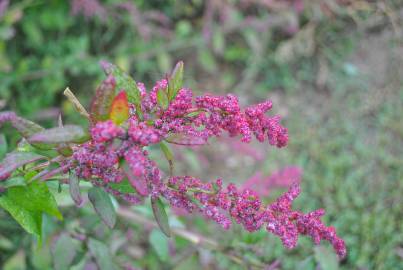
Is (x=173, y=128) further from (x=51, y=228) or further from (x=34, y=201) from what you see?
(x=51, y=228)

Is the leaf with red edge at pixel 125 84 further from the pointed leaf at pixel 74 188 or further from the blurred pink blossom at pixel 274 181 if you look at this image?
the blurred pink blossom at pixel 274 181

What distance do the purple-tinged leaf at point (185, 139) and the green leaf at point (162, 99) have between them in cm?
6

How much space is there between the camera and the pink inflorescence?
2.85 feet

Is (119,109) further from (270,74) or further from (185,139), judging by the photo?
(270,74)

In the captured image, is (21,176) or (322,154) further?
(322,154)

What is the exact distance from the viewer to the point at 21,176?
1044 millimetres

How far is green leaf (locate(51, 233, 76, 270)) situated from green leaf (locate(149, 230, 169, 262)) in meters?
0.31

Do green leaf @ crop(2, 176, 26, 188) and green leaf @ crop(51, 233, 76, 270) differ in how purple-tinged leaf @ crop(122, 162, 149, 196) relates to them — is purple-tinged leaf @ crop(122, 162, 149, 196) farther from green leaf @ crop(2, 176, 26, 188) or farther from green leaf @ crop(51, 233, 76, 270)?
green leaf @ crop(51, 233, 76, 270)

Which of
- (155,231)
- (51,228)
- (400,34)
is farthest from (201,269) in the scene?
(400,34)

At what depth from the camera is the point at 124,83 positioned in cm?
97

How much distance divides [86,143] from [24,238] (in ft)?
3.25

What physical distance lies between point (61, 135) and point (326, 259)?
2.80 feet

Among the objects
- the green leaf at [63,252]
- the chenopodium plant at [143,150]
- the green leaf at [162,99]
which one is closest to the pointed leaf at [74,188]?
the chenopodium plant at [143,150]

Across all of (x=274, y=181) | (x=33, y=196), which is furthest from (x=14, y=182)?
(x=274, y=181)
